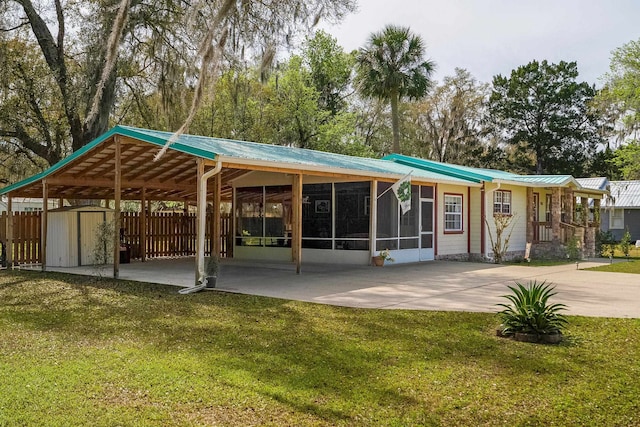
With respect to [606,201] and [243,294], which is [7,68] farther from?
[606,201]

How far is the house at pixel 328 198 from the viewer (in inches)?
562

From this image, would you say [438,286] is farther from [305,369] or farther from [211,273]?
[305,369]

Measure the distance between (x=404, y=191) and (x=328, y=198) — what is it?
230cm

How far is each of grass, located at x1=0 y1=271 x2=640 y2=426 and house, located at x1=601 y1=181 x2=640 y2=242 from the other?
27.9 meters

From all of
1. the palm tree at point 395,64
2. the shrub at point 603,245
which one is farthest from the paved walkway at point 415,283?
the palm tree at point 395,64

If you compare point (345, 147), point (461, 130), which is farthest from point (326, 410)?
point (461, 130)

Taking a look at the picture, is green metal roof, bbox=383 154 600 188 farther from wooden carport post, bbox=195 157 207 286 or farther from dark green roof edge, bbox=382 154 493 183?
wooden carport post, bbox=195 157 207 286

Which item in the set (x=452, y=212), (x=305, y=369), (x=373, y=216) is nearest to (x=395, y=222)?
(x=373, y=216)

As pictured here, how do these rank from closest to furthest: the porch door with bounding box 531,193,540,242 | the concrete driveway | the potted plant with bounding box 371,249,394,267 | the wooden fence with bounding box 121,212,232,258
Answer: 1. the concrete driveway
2. the potted plant with bounding box 371,249,394,267
3. the wooden fence with bounding box 121,212,232,258
4. the porch door with bounding box 531,193,540,242

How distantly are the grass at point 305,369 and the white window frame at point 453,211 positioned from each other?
10.5m

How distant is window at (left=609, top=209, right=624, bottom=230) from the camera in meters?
33.4

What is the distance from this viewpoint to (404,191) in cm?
1572

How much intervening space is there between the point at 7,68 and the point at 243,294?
1278 cm

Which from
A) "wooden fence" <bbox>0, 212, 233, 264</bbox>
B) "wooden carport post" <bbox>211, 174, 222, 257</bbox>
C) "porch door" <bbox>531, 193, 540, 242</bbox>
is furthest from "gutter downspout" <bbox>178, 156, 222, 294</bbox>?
"porch door" <bbox>531, 193, 540, 242</bbox>
